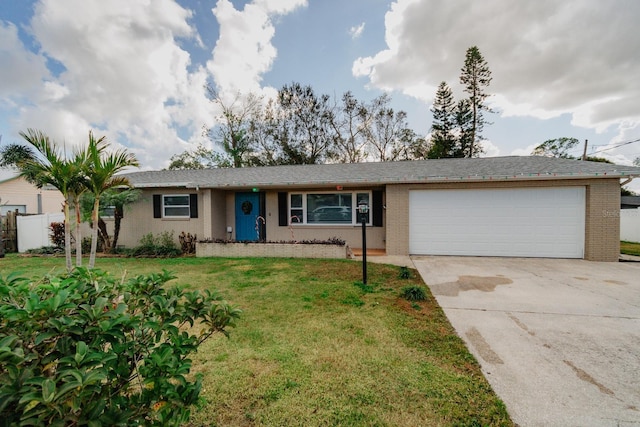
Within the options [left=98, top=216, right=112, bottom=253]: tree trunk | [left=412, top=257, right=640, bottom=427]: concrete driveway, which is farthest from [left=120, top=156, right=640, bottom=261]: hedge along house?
[left=412, top=257, right=640, bottom=427]: concrete driveway

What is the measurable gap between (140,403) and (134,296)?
2.23ft

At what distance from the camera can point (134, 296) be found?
5.69ft

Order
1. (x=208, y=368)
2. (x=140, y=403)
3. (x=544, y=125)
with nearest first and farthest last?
1. (x=140, y=403)
2. (x=208, y=368)
3. (x=544, y=125)

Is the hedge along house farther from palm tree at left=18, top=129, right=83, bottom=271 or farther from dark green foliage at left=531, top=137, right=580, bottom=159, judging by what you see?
dark green foliage at left=531, top=137, right=580, bottom=159

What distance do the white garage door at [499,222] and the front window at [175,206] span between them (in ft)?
27.3

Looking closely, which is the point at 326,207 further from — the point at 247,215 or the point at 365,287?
the point at 365,287

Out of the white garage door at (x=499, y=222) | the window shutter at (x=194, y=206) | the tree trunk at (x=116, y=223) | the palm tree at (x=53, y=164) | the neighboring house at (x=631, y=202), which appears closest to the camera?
the palm tree at (x=53, y=164)

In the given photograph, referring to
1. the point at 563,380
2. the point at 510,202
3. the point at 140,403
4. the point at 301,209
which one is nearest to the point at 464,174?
the point at 510,202

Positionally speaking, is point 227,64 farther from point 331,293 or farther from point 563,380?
point 563,380

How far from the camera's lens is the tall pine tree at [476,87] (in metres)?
20.2

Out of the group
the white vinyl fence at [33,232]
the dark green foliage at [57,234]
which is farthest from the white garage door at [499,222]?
the white vinyl fence at [33,232]

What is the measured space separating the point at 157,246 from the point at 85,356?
9937 mm

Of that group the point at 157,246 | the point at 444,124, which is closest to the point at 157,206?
the point at 157,246

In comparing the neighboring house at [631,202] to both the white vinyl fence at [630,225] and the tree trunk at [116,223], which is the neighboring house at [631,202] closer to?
the white vinyl fence at [630,225]
